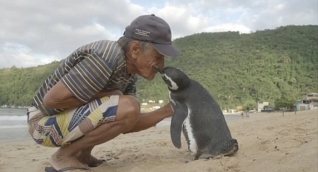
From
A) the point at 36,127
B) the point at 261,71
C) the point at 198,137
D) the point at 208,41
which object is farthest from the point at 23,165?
the point at 208,41

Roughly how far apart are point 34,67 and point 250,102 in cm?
4295

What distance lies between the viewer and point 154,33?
2264mm

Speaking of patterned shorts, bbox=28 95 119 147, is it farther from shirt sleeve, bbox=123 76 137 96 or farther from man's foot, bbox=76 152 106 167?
shirt sleeve, bbox=123 76 137 96

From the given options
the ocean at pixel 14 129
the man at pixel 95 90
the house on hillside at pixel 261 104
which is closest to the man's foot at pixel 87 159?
the man at pixel 95 90

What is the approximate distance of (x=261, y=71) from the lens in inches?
2657

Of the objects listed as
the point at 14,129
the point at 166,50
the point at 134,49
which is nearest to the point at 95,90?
the point at 134,49

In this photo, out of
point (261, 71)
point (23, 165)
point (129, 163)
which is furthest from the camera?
Answer: point (261, 71)

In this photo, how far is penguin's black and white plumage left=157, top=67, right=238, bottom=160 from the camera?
110 inches

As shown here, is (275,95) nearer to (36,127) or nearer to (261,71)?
(261,71)

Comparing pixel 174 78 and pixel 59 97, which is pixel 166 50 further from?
pixel 59 97

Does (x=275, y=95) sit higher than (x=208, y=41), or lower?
lower

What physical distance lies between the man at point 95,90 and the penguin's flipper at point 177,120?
0.46 metres

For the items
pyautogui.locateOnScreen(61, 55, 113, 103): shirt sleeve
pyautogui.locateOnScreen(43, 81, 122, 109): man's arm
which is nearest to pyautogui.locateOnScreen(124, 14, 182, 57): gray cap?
pyautogui.locateOnScreen(61, 55, 113, 103): shirt sleeve

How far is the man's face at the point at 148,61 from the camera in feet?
7.54
